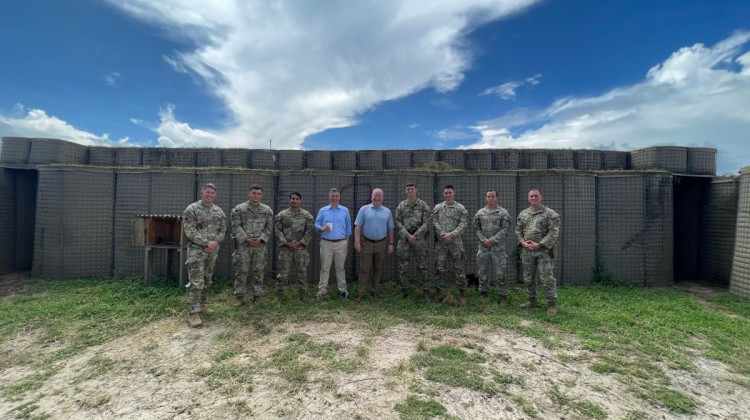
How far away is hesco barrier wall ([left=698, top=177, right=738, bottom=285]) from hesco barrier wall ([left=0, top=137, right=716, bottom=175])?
590 mm

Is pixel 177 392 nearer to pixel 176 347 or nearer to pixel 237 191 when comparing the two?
pixel 176 347

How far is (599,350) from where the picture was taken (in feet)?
12.8

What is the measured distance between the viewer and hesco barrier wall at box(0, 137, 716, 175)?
772 centimetres

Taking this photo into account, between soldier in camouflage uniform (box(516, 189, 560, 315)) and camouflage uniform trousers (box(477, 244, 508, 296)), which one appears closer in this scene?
soldier in camouflage uniform (box(516, 189, 560, 315))

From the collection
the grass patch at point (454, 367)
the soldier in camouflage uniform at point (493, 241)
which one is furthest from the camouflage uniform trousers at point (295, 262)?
the soldier in camouflage uniform at point (493, 241)

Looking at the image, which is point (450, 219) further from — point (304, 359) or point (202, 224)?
point (202, 224)

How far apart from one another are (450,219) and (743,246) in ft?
19.5

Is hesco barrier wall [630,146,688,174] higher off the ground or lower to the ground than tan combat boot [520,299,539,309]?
higher

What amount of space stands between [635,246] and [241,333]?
8187 mm

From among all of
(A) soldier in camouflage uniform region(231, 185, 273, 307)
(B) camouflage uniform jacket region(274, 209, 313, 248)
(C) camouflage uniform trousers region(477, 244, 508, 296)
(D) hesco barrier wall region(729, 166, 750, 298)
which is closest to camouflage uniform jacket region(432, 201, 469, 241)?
(C) camouflage uniform trousers region(477, 244, 508, 296)

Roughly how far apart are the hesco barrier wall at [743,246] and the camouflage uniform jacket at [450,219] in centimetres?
559

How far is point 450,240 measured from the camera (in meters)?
5.63

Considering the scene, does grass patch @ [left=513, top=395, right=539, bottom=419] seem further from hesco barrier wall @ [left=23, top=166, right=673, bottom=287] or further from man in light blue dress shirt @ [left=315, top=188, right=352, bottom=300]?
hesco barrier wall @ [left=23, top=166, right=673, bottom=287]

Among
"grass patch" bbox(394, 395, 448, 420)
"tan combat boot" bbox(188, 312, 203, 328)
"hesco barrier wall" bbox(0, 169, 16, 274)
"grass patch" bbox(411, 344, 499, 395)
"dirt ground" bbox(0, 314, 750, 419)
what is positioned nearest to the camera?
"grass patch" bbox(394, 395, 448, 420)
